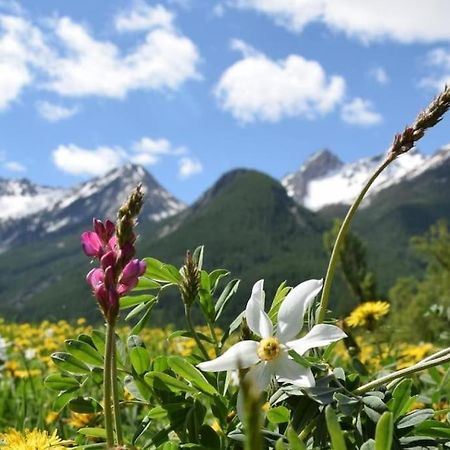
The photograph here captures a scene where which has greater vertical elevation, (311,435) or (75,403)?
(75,403)

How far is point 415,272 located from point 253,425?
662 ft

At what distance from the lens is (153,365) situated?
131 cm

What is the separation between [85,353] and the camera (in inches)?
49.8

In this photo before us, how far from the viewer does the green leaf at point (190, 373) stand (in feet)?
3.65

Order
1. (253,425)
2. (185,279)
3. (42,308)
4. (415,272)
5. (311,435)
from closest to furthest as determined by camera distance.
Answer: (253,425), (311,435), (185,279), (42,308), (415,272)

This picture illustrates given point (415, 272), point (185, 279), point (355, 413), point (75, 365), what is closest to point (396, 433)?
point (355, 413)

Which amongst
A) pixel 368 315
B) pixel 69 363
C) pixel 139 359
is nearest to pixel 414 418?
pixel 139 359

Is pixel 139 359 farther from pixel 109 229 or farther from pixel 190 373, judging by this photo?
pixel 109 229

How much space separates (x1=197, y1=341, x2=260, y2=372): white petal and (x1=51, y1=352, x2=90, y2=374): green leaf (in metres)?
0.36

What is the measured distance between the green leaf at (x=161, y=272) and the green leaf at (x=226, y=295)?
0.14m

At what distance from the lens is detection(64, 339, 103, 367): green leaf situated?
1249 mm

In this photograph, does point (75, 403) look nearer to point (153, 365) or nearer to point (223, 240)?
point (153, 365)

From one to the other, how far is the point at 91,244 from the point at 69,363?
0.43m

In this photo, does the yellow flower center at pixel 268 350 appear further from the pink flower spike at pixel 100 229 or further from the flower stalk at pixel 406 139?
the pink flower spike at pixel 100 229
